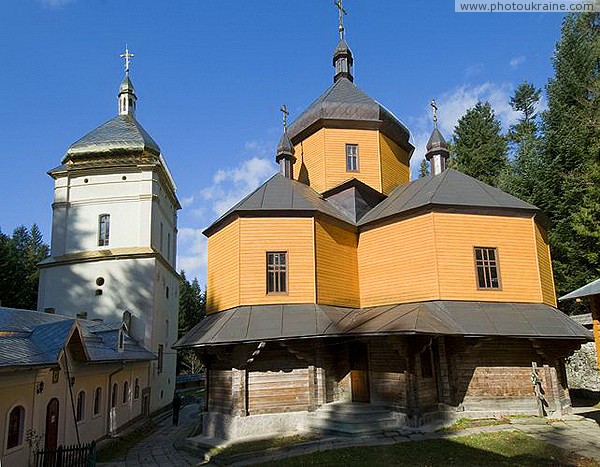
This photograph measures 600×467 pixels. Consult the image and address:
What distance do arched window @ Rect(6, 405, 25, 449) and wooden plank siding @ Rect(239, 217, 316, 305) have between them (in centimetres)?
636

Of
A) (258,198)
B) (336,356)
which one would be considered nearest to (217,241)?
(258,198)

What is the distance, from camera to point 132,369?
64.1 feet

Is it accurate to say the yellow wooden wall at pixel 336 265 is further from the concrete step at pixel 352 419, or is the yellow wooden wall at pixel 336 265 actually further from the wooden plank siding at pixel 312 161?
the concrete step at pixel 352 419

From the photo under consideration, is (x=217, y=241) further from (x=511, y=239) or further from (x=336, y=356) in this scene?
(x=511, y=239)

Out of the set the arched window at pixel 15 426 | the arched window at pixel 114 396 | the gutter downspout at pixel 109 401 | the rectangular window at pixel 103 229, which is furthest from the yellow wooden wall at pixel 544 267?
the rectangular window at pixel 103 229

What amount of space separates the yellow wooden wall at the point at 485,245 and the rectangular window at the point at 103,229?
17421 millimetres

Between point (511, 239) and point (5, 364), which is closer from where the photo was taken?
point (5, 364)

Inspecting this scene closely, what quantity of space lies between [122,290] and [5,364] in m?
14.4

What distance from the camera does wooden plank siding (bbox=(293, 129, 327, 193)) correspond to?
1839 cm

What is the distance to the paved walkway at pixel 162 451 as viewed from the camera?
487 inches

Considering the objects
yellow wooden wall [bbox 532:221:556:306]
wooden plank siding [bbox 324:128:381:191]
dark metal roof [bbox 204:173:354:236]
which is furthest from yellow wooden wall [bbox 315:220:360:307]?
yellow wooden wall [bbox 532:221:556:306]

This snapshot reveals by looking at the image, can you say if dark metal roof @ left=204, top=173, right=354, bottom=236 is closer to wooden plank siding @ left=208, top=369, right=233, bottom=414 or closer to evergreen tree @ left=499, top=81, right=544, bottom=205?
wooden plank siding @ left=208, top=369, right=233, bottom=414

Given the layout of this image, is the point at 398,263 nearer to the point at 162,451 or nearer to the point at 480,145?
the point at 162,451

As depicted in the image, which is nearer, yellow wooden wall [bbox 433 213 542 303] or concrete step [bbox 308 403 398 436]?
concrete step [bbox 308 403 398 436]
